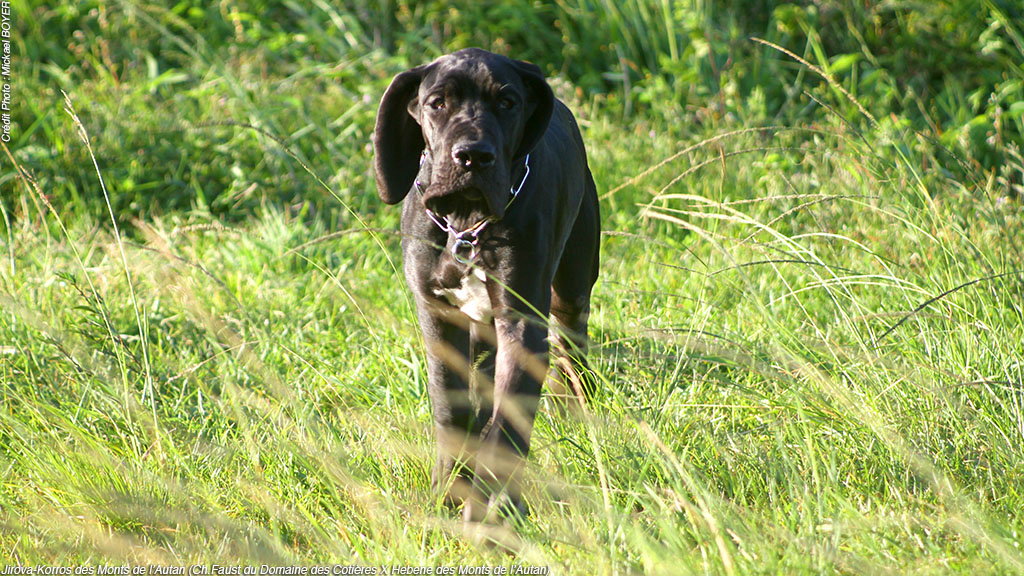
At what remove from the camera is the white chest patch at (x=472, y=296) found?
276 cm

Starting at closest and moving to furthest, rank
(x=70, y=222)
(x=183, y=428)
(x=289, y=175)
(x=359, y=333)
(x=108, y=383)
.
A: 1. (x=108, y=383)
2. (x=183, y=428)
3. (x=359, y=333)
4. (x=70, y=222)
5. (x=289, y=175)

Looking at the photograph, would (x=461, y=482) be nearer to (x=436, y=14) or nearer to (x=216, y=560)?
(x=216, y=560)

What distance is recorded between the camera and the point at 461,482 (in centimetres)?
284

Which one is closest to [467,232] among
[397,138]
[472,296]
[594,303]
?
[472,296]

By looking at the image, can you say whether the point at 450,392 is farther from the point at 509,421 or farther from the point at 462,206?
the point at 462,206

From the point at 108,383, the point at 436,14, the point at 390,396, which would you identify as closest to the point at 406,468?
the point at 390,396

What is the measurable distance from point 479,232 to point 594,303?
1487mm

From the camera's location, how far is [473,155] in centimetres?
244

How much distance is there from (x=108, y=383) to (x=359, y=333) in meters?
1.11

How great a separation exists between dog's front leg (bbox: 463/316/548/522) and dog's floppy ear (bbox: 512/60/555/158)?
0.50 meters

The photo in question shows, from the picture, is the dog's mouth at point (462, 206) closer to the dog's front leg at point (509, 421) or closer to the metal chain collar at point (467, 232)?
the metal chain collar at point (467, 232)

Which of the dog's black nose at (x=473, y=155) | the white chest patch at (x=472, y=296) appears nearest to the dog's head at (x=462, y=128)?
the dog's black nose at (x=473, y=155)

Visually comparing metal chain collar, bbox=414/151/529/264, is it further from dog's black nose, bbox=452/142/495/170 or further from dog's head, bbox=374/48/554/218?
dog's black nose, bbox=452/142/495/170

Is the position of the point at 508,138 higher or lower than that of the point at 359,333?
higher
